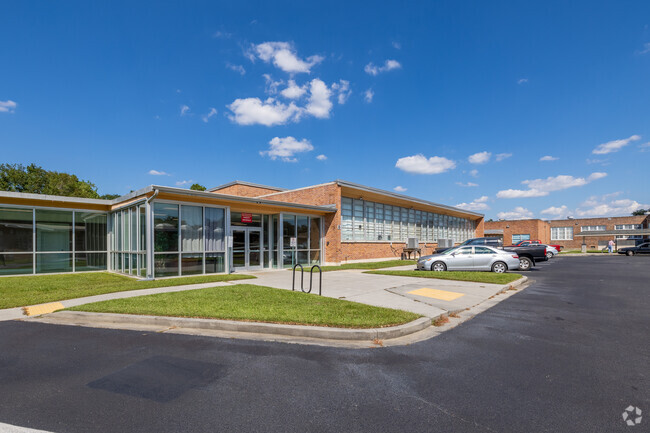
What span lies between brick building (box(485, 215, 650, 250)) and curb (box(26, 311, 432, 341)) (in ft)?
182

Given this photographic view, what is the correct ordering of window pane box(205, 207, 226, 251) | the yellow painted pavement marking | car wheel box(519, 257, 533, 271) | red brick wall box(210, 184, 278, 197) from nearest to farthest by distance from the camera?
the yellow painted pavement marking, window pane box(205, 207, 226, 251), car wheel box(519, 257, 533, 271), red brick wall box(210, 184, 278, 197)

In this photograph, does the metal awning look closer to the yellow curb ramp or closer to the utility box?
the utility box

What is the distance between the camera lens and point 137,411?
134 inches

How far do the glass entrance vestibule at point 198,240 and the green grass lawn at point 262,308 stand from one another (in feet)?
17.0

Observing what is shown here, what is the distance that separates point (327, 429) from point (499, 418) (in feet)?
5.35

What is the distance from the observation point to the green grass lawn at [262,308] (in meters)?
6.47

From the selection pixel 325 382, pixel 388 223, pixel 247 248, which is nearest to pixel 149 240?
pixel 247 248

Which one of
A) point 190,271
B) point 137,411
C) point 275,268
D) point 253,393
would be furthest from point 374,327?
point 275,268

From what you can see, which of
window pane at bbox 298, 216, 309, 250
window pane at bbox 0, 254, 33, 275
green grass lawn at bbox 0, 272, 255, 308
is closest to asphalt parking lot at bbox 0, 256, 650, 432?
green grass lawn at bbox 0, 272, 255, 308

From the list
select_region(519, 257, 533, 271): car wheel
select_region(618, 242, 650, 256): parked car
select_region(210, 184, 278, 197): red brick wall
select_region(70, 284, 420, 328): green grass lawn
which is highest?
select_region(210, 184, 278, 197): red brick wall

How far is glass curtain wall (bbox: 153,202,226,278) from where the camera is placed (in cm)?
1405

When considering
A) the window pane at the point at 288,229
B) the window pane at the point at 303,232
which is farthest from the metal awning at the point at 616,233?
the window pane at the point at 288,229

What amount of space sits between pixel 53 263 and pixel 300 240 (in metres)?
12.2

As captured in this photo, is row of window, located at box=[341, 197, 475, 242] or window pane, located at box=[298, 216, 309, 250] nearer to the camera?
window pane, located at box=[298, 216, 309, 250]
